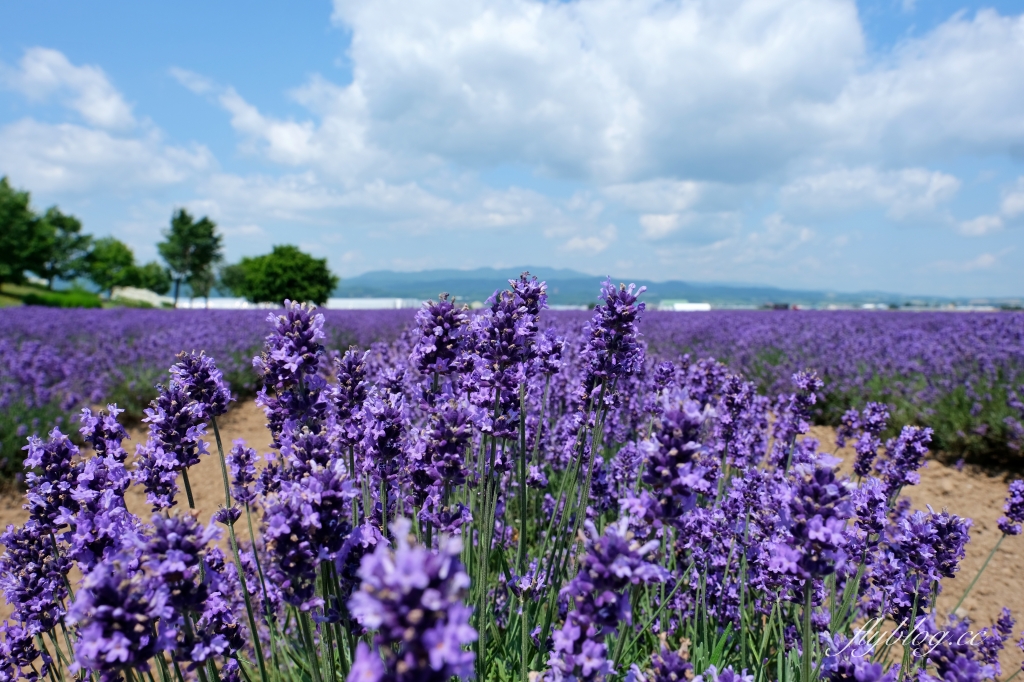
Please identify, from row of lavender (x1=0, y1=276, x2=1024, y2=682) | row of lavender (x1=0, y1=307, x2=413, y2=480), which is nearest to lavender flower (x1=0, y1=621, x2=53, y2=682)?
row of lavender (x1=0, y1=276, x2=1024, y2=682)

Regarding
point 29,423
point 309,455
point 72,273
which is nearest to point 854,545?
point 309,455

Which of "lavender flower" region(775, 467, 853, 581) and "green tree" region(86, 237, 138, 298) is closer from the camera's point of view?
"lavender flower" region(775, 467, 853, 581)

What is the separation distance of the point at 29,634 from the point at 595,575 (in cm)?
204

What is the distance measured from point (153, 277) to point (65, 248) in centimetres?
2210

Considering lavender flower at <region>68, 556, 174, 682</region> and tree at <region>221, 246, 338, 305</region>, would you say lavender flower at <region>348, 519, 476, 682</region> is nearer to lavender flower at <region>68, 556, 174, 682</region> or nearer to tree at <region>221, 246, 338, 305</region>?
lavender flower at <region>68, 556, 174, 682</region>

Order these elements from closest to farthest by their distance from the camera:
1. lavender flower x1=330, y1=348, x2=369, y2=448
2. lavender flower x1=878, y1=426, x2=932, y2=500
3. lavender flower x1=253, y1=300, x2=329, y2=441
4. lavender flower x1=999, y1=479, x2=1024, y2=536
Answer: lavender flower x1=253, y1=300, x2=329, y2=441 < lavender flower x1=330, y1=348, x2=369, y2=448 < lavender flower x1=999, y1=479, x2=1024, y2=536 < lavender flower x1=878, y1=426, x2=932, y2=500

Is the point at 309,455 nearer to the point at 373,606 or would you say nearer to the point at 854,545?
the point at 373,606

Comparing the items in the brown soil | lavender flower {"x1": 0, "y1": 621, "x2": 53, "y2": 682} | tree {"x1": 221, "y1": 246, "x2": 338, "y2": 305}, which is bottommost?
the brown soil

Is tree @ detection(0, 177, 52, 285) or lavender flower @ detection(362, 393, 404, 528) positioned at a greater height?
tree @ detection(0, 177, 52, 285)

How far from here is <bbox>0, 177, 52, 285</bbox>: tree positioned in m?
40.2

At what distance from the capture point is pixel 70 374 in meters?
8.54

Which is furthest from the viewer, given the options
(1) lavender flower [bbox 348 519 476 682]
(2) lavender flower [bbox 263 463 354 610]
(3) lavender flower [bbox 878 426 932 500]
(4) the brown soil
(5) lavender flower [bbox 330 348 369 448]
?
(4) the brown soil

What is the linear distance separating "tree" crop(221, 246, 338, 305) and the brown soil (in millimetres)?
48879

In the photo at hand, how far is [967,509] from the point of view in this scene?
543 cm
